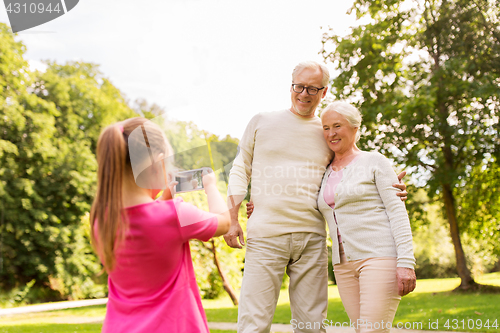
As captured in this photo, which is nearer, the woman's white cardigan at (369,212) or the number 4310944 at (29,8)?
the number 4310944 at (29,8)

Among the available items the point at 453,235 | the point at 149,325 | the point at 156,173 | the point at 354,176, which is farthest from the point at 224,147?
the point at 453,235

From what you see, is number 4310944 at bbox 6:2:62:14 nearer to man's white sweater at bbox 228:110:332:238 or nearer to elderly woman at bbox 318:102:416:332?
man's white sweater at bbox 228:110:332:238

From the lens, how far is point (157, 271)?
1483 mm

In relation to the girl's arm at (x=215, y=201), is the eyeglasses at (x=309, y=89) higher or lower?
higher

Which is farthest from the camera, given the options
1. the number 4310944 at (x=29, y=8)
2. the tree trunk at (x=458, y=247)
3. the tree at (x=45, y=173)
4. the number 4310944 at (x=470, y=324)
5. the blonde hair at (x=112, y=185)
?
the tree at (x=45, y=173)

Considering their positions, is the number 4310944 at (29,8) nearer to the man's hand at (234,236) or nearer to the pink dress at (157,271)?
the pink dress at (157,271)

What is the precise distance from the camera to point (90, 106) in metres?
24.1

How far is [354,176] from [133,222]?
1.58 meters

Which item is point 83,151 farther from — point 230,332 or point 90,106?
point 230,332

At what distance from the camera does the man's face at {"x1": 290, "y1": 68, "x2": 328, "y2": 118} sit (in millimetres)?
2719

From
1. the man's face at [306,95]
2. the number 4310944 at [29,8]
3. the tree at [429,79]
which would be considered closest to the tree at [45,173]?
the tree at [429,79]

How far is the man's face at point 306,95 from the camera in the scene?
107 inches

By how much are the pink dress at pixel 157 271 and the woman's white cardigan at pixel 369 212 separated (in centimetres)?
130

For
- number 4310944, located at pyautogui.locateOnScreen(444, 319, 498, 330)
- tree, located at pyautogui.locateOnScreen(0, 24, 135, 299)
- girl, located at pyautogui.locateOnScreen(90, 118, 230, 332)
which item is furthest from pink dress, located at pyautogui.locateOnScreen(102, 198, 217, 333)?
tree, located at pyautogui.locateOnScreen(0, 24, 135, 299)
